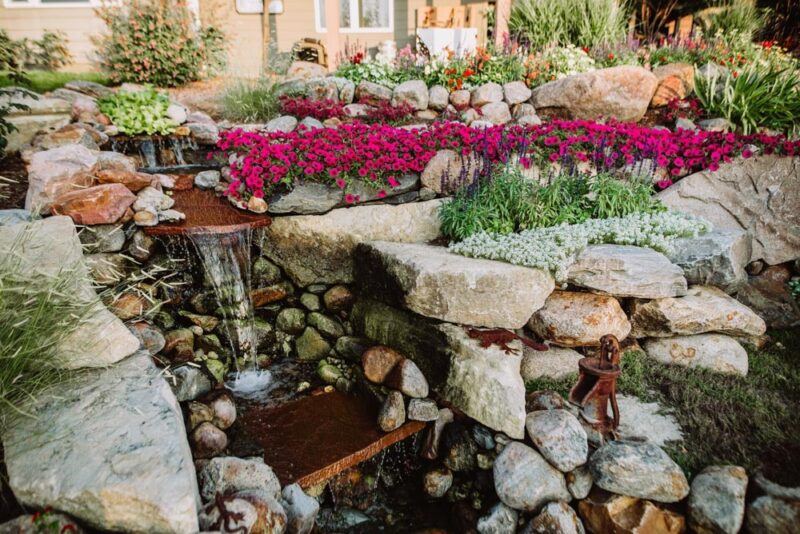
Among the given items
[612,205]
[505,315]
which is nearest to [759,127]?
[612,205]

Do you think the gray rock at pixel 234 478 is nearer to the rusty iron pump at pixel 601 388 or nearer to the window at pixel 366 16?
the rusty iron pump at pixel 601 388

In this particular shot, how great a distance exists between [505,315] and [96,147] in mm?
4870

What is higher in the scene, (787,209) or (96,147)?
(96,147)

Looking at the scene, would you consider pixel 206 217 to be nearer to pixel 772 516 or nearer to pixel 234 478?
pixel 234 478

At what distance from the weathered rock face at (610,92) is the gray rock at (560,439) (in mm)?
4887

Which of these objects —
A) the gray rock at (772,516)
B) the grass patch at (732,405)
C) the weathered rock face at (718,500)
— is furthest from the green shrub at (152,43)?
the gray rock at (772,516)

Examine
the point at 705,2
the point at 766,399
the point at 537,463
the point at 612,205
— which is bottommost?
the point at 537,463

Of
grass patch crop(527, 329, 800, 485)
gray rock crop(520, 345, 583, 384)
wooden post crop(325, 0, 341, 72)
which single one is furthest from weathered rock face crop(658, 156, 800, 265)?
wooden post crop(325, 0, 341, 72)

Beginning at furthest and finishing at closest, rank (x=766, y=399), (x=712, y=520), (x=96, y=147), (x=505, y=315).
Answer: (x=96, y=147) < (x=505, y=315) < (x=766, y=399) < (x=712, y=520)

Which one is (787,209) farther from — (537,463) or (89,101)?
(89,101)

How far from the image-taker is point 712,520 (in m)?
2.63

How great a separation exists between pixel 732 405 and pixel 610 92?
461 centimetres

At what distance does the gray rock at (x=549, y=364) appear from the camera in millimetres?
3883

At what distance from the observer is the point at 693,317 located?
389 cm
